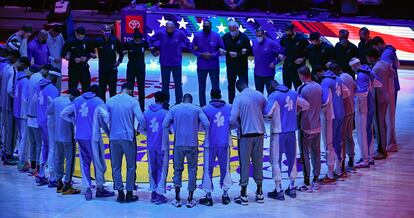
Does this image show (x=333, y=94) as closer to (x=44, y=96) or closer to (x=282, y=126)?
(x=282, y=126)

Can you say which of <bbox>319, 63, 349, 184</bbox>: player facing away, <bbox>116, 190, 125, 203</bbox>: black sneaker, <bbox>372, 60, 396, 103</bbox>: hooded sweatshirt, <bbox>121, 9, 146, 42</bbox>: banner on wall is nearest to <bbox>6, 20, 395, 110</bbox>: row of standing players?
<bbox>372, 60, 396, 103</bbox>: hooded sweatshirt

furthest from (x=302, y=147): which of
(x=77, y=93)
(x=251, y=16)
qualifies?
(x=251, y=16)

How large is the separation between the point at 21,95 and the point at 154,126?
2.86 meters

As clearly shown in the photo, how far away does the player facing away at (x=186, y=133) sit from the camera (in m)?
10.8

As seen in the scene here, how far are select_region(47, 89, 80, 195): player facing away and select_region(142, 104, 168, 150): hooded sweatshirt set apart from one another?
115cm

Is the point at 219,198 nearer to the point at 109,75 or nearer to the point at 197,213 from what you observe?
the point at 197,213

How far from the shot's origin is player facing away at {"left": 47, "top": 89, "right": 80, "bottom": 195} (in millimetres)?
11305

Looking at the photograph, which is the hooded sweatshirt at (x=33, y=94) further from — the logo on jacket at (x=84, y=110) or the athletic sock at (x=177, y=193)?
the athletic sock at (x=177, y=193)

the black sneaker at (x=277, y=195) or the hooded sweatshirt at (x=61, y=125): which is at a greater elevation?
the hooded sweatshirt at (x=61, y=125)

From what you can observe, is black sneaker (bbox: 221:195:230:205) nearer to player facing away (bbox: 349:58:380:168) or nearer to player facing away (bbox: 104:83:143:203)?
player facing away (bbox: 104:83:143:203)

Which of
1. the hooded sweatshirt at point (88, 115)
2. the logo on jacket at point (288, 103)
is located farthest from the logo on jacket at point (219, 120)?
the hooded sweatshirt at point (88, 115)

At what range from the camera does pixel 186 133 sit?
1078 cm

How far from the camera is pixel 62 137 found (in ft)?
37.1

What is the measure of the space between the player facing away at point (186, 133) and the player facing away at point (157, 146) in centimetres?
13
